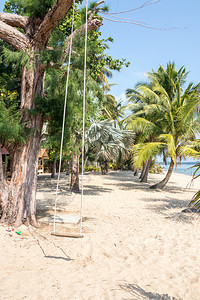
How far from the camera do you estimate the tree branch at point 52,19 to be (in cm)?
529

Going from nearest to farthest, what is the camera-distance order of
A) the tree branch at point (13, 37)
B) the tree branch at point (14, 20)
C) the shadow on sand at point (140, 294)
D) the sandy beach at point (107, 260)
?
the shadow on sand at point (140, 294) < the sandy beach at point (107, 260) < the tree branch at point (13, 37) < the tree branch at point (14, 20)

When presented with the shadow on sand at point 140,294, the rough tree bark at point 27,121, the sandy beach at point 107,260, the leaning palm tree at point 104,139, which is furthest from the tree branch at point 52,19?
the leaning palm tree at point 104,139

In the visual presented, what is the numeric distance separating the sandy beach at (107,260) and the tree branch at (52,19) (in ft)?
14.8

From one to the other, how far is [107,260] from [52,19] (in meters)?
5.07

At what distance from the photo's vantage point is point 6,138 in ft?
18.2

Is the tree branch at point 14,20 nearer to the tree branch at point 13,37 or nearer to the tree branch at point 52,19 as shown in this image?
the tree branch at point 13,37

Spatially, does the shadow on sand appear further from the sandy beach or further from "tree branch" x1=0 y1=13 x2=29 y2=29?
"tree branch" x1=0 y1=13 x2=29 y2=29

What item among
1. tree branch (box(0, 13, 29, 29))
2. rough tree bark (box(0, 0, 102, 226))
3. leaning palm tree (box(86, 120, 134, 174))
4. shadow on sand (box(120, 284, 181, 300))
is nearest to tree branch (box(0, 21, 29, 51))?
rough tree bark (box(0, 0, 102, 226))

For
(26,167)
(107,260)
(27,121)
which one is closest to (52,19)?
(27,121)

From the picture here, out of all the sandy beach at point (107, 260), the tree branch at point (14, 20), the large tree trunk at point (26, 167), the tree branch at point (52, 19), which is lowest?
the sandy beach at point (107, 260)

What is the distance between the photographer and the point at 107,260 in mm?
4383

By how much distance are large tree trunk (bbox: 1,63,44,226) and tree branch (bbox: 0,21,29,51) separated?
553mm

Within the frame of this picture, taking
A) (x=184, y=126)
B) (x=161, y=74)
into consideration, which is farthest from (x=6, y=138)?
(x=161, y=74)

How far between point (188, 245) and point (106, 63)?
6.05 meters
